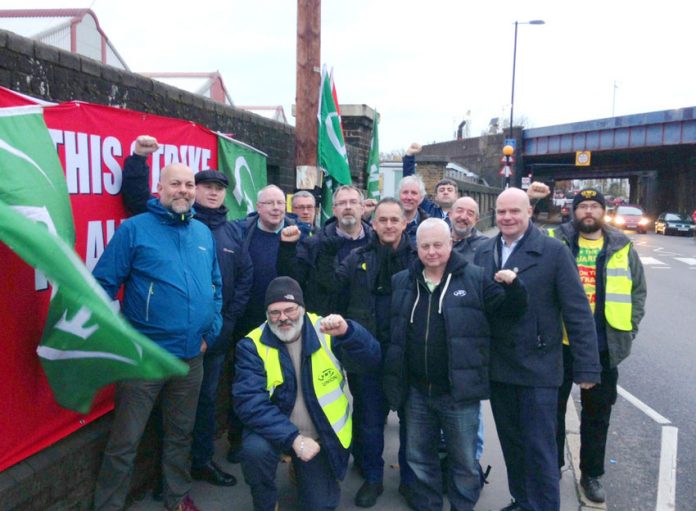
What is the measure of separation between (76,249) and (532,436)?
2.71 m

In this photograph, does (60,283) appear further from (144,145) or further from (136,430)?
(144,145)

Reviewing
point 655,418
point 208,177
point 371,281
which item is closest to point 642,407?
point 655,418

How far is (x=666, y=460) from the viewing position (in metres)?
4.38

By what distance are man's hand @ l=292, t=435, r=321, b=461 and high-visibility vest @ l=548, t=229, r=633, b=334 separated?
1.93 meters

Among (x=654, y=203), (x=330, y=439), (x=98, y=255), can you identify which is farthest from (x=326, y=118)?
(x=654, y=203)

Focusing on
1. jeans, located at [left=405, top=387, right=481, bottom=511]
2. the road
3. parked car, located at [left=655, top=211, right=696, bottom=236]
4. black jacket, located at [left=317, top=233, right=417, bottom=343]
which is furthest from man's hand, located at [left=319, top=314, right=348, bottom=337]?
parked car, located at [left=655, top=211, right=696, bottom=236]

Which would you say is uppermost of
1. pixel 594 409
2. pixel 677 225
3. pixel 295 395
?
pixel 295 395

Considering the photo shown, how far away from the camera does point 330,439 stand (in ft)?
10.7

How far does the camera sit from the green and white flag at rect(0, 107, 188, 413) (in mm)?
2008

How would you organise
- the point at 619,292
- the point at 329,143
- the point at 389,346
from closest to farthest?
the point at 389,346 → the point at 619,292 → the point at 329,143

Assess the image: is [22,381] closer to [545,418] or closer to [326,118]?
[545,418]

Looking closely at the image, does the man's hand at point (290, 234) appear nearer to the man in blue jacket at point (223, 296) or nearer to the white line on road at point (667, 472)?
the man in blue jacket at point (223, 296)

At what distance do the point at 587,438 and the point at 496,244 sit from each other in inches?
56.6

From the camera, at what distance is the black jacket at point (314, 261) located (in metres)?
3.85
